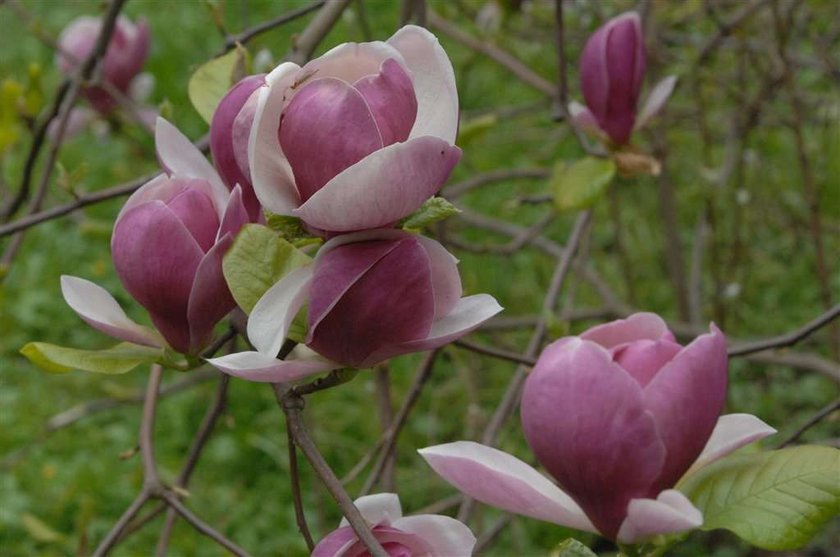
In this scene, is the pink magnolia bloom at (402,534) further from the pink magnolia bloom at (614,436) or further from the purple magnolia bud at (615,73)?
the purple magnolia bud at (615,73)

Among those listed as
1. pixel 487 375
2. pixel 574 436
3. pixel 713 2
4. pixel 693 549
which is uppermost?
pixel 574 436

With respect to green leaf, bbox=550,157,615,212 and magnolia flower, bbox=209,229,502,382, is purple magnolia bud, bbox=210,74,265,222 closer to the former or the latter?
magnolia flower, bbox=209,229,502,382

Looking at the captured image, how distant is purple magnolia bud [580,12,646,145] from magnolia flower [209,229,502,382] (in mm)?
444

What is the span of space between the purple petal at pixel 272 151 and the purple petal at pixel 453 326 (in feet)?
0.26

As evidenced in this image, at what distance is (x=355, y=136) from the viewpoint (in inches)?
17.2

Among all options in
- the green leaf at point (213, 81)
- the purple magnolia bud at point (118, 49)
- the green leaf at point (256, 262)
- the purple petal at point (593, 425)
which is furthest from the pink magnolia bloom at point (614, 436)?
the purple magnolia bud at point (118, 49)

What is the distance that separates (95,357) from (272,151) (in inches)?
6.0

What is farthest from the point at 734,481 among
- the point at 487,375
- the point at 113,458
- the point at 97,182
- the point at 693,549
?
the point at 97,182

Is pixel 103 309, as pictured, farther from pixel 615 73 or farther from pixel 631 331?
pixel 615 73

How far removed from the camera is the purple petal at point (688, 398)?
0.49 m

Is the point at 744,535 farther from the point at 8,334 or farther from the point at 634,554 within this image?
the point at 8,334

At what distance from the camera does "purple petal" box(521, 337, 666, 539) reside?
49 cm

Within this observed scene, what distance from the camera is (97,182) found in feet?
9.36

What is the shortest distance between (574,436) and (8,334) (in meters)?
2.26
